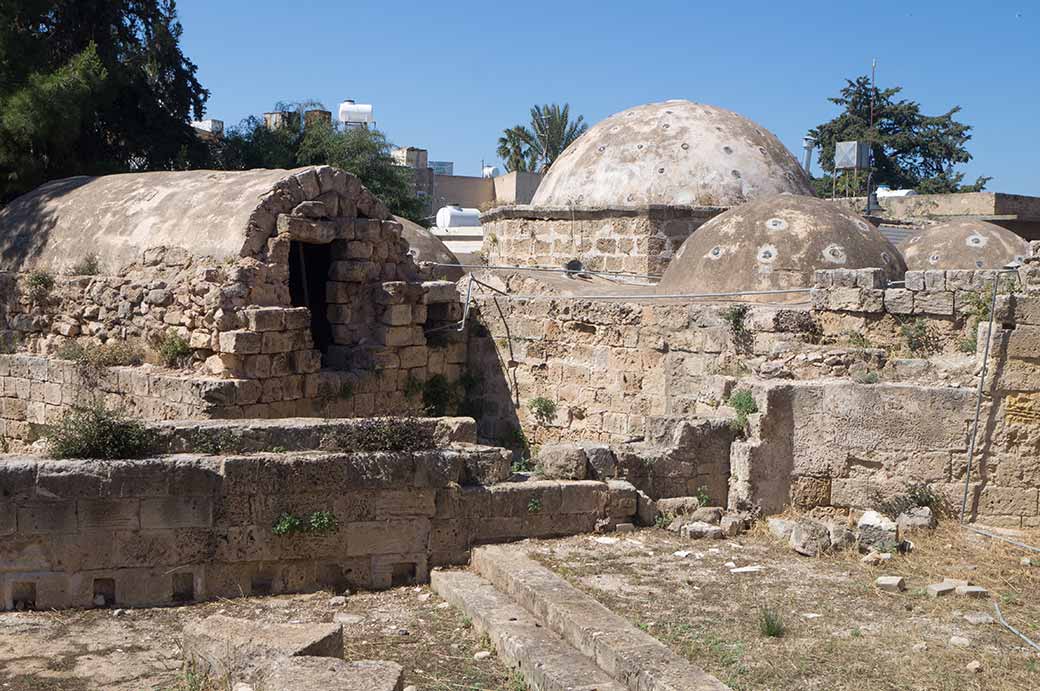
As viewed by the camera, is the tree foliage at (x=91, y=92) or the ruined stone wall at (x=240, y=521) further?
the tree foliage at (x=91, y=92)

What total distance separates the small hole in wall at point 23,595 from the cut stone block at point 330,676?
2181 millimetres

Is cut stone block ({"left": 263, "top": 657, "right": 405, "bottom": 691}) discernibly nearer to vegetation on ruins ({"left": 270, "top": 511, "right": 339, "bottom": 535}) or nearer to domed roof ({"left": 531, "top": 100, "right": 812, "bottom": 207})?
vegetation on ruins ({"left": 270, "top": 511, "right": 339, "bottom": 535})

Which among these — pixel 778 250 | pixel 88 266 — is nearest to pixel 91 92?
pixel 88 266

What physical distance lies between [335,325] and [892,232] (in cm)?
1351

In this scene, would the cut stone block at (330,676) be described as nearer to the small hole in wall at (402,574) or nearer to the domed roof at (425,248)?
the small hole in wall at (402,574)

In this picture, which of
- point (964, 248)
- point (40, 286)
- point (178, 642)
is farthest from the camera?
point (964, 248)

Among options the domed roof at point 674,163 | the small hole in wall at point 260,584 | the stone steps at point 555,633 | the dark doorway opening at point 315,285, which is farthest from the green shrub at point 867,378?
the domed roof at point 674,163

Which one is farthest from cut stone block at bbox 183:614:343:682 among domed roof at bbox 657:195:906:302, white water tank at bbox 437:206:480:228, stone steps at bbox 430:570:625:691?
white water tank at bbox 437:206:480:228

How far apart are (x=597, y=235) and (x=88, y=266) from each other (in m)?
8.58

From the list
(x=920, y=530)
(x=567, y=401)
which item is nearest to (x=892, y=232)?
(x=567, y=401)

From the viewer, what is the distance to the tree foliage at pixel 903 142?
4247 cm

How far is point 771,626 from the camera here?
5695 mm

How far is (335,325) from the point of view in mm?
11766

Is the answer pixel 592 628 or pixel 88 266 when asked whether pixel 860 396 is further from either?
pixel 88 266
